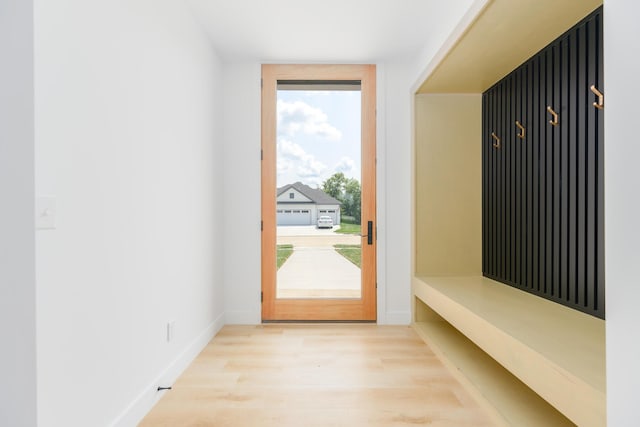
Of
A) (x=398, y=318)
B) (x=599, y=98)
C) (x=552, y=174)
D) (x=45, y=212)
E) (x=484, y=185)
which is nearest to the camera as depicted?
(x=45, y=212)

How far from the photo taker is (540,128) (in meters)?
2.74

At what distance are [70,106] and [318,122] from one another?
269 centimetres

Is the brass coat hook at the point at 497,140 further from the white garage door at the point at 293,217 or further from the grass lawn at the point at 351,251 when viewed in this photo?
the white garage door at the point at 293,217

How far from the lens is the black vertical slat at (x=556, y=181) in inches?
97.9

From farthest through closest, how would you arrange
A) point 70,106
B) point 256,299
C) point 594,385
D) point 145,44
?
point 256,299 → point 145,44 → point 70,106 → point 594,385

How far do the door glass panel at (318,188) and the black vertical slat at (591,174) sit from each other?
2067 millimetres

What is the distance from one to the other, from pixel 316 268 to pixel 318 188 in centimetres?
79

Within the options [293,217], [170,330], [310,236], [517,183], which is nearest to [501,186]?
[517,183]

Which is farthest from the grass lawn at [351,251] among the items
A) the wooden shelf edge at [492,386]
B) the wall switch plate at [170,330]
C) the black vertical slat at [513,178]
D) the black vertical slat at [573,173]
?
the black vertical slat at [573,173]

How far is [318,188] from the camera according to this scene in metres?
4.05

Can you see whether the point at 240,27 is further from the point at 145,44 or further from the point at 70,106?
the point at 70,106

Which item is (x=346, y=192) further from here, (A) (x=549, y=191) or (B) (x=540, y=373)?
(B) (x=540, y=373)

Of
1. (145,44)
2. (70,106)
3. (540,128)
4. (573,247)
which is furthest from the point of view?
(540,128)

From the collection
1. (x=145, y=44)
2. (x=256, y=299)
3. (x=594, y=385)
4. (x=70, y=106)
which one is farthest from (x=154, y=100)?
(x=594, y=385)
